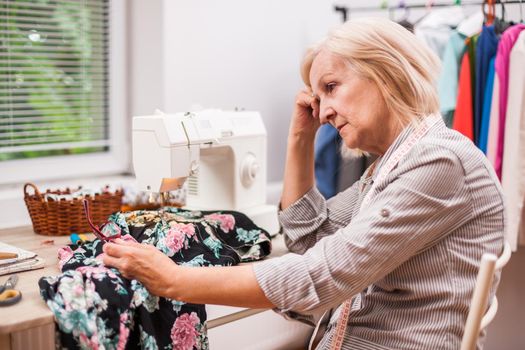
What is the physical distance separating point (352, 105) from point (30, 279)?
782 mm

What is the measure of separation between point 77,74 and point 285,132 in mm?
888

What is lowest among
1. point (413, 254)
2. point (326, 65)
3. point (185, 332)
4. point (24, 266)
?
point (185, 332)

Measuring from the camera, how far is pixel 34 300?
1.30m

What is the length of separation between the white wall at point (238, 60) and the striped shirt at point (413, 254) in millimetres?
1191

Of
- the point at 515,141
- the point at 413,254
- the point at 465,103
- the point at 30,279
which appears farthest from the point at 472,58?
the point at 30,279

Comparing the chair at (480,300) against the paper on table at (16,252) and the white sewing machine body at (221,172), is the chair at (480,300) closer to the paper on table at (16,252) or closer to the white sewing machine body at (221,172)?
the white sewing machine body at (221,172)

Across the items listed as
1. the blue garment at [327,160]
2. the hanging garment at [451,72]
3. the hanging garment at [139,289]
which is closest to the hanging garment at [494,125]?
the hanging garment at [451,72]

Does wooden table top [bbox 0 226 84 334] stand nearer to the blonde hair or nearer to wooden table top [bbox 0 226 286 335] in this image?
wooden table top [bbox 0 226 286 335]

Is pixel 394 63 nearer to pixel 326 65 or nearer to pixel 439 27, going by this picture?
pixel 326 65

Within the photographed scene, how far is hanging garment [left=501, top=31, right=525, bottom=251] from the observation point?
88.9 inches

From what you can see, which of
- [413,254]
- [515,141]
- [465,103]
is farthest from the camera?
[465,103]

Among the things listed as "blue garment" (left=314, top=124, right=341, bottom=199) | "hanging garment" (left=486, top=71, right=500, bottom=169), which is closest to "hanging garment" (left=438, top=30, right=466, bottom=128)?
"hanging garment" (left=486, top=71, right=500, bottom=169)

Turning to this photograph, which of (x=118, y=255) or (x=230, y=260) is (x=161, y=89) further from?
(x=118, y=255)

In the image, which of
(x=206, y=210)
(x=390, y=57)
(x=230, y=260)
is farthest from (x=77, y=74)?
(x=390, y=57)
